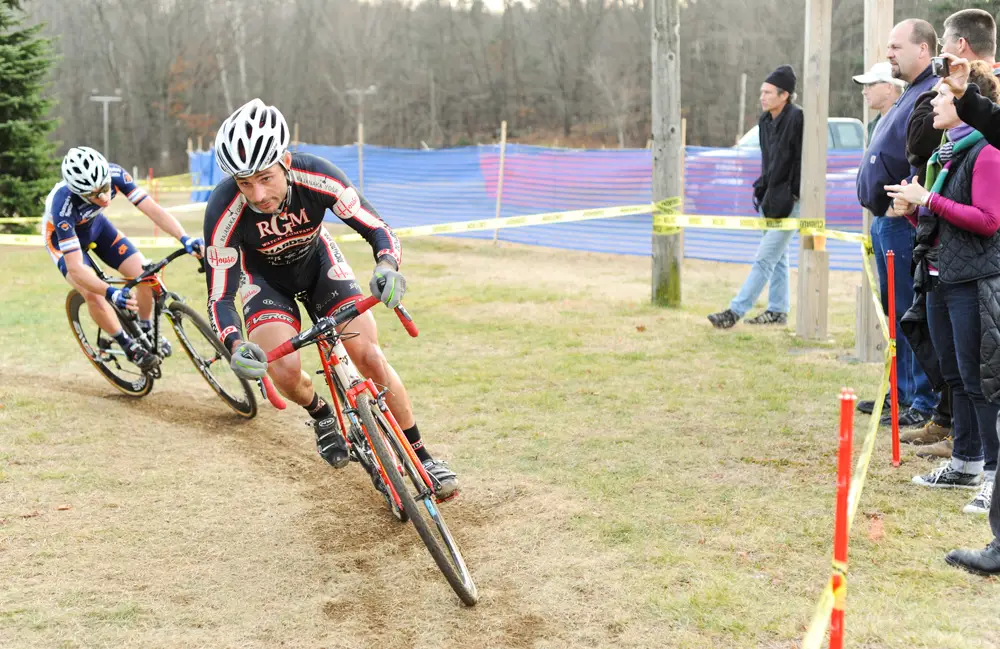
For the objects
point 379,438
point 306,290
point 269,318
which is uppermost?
point 306,290

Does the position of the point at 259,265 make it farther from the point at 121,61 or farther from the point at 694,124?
the point at 121,61

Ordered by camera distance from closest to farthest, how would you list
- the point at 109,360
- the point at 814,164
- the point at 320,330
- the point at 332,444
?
the point at 320,330 → the point at 332,444 → the point at 109,360 → the point at 814,164

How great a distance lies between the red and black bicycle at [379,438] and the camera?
13.4 feet

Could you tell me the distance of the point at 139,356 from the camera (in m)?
7.76

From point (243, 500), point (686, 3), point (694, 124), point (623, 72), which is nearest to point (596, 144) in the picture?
point (623, 72)

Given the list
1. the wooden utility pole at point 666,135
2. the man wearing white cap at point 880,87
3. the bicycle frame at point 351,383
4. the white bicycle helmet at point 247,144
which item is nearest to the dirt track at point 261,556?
the bicycle frame at point 351,383

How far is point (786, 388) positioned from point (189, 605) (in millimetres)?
5024

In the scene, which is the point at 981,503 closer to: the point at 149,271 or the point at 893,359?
the point at 893,359

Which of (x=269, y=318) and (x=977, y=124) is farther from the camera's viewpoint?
(x=269, y=318)

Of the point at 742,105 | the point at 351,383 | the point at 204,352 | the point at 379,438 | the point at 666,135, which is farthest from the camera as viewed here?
the point at 742,105

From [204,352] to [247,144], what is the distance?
12.9ft

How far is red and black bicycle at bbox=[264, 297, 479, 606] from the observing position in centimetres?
408

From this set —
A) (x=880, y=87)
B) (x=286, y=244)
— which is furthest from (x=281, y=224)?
(x=880, y=87)

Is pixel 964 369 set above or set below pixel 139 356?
Answer: above
